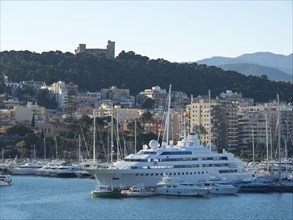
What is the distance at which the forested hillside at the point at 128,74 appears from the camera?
463 feet

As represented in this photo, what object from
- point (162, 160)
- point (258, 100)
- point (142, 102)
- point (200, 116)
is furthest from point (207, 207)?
point (258, 100)

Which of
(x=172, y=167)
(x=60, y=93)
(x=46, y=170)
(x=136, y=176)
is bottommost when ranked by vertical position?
(x=46, y=170)

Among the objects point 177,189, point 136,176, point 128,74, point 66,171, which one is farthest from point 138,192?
point 128,74

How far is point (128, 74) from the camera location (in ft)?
476

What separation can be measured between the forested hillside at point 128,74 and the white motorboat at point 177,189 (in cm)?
8263

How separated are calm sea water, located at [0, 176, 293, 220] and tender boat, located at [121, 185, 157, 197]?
1.09 meters

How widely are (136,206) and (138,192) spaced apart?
16.7 ft

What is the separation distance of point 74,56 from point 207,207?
9912 cm

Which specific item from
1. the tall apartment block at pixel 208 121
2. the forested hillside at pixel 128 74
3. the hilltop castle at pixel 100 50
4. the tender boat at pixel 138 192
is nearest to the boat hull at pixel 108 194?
the tender boat at pixel 138 192

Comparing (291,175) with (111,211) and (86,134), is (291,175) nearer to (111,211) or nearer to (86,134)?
(111,211)

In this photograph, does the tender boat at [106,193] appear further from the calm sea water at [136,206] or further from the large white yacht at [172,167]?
the large white yacht at [172,167]

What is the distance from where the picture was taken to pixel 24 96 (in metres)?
131

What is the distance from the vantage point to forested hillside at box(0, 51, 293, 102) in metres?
141

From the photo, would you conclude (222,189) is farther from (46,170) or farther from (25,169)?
(25,169)
